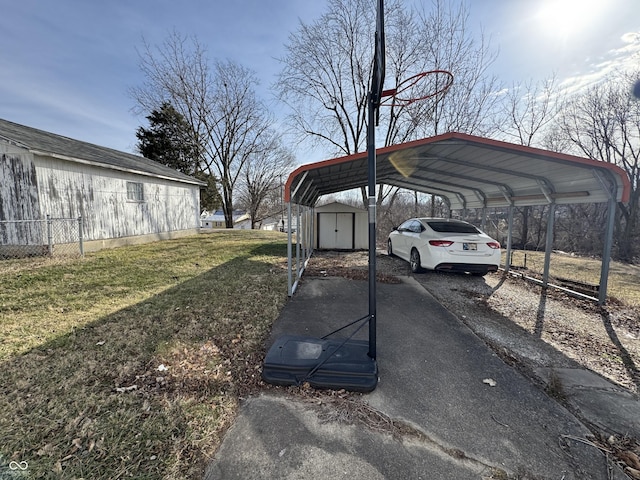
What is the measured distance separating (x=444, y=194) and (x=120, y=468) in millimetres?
10312

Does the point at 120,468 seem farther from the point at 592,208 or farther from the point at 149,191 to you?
the point at 592,208

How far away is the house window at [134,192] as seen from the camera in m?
11.5

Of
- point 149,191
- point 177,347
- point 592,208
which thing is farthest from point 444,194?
point 592,208

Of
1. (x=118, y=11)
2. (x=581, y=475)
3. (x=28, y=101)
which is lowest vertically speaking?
(x=581, y=475)

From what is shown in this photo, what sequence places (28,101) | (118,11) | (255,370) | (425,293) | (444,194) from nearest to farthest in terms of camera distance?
1. (255,370)
2. (425,293)
3. (118,11)
4. (444,194)
5. (28,101)

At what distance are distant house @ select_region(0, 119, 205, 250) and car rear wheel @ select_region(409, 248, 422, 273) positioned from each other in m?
10.6

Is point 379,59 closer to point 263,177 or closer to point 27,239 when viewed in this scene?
point 27,239

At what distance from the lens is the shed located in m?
11.3

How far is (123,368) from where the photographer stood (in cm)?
277

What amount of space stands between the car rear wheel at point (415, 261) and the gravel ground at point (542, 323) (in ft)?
1.09

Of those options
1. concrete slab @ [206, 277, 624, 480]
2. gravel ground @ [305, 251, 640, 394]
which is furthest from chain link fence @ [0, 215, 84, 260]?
concrete slab @ [206, 277, 624, 480]

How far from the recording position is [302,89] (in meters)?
15.6

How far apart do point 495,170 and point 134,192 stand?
43.2ft

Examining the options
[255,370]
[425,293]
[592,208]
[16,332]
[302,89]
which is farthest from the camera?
[592,208]
